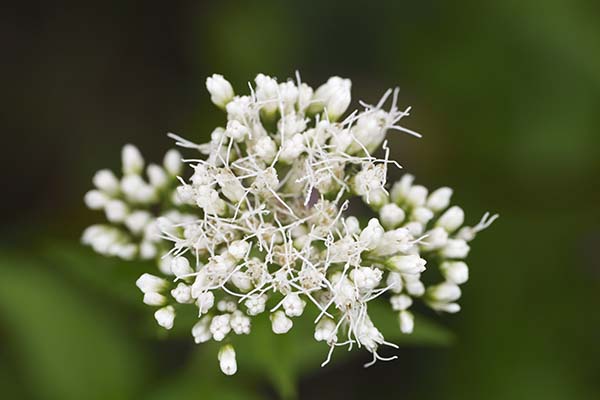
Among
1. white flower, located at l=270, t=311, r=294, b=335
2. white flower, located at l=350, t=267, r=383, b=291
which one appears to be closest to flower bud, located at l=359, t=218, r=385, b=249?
white flower, located at l=350, t=267, r=383, b=291

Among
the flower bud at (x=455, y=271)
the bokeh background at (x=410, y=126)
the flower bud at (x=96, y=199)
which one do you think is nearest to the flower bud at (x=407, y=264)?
the flower bud at (x=455, y=271)

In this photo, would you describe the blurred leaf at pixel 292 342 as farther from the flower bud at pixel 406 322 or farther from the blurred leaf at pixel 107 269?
the blurred leaf at pixel 107 269

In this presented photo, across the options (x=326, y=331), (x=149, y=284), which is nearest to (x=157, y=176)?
(x=149, y=284)

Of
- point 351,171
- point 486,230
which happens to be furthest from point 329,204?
point 486,230

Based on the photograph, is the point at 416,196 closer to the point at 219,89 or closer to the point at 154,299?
the point at 219,89

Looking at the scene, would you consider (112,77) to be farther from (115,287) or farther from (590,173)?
(590,173)

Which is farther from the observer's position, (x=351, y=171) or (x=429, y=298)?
(x=429, y=298)
